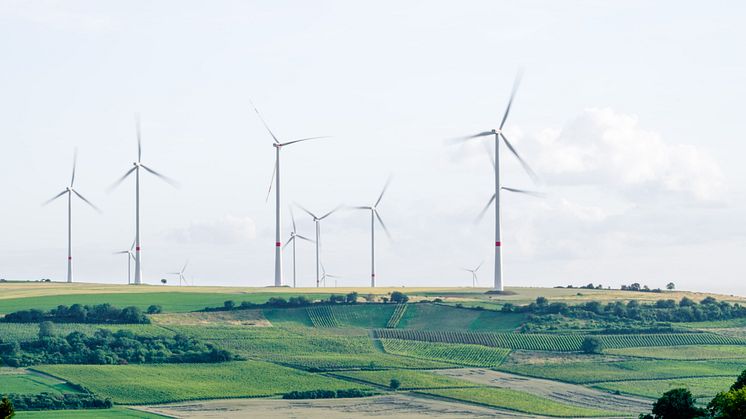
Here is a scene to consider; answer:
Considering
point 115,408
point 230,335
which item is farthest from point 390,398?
point 230,335

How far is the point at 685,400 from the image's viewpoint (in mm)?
93312

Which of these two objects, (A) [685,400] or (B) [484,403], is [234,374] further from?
(A) [685,400]

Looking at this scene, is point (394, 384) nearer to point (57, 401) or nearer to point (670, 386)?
point (670, 386)

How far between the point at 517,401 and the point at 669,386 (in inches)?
925

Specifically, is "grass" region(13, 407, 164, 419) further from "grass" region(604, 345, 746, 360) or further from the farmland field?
"grass" region(604, 345, 746, 360)

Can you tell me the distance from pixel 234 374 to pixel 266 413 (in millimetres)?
31513

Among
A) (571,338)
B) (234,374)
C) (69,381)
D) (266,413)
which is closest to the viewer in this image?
(266,413)

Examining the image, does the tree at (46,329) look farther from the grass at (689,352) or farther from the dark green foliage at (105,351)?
the grass at (689,352)

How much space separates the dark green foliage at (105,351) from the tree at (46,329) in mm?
2464

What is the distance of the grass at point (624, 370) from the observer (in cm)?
16338

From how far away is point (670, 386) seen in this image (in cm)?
15488

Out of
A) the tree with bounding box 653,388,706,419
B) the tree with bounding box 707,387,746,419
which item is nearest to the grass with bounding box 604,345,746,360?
the tree with bounding box 653,388,706,419

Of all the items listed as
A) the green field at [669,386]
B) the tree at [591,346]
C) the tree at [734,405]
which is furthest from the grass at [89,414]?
the tree at [591,346]

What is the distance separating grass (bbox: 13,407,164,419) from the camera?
425 feet
